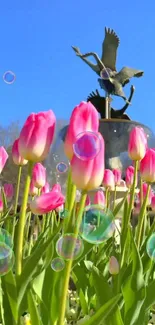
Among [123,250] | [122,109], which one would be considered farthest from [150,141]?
[123,250]

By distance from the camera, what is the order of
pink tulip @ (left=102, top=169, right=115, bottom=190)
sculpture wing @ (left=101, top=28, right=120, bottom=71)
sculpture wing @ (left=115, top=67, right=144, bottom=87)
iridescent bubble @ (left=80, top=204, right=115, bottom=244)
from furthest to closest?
sculpture wing @ (left=115, top=67, right=144, bottom=87) → sculpture wing @ (left=101, top=28, right=120, bottom=71) → pink tulip @ (left=102, top=169, right=115, bottom=190) → iridescent bubble @ (left=80, top=204, right=115, bottom=244)

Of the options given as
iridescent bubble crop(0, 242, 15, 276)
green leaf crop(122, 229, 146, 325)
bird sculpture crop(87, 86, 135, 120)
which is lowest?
green leaf crop(122, 229, 146, 325)

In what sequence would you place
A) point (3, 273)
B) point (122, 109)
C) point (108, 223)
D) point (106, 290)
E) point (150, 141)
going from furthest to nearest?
point (122, 109) < point (150, 141) < point (108, 223) < point (106, 290) < point (3, 273)

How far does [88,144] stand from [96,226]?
0.45 m

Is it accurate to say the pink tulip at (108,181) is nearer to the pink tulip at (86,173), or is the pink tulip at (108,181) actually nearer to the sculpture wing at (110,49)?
the pink tulip at (86,173)

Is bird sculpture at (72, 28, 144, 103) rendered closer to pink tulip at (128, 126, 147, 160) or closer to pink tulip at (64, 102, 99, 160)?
pink tulip at (128, 126, 147, 160)

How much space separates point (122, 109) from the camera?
1289 centimetres

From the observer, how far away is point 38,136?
68 cm

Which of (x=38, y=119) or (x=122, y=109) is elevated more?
(x=122, y=109)

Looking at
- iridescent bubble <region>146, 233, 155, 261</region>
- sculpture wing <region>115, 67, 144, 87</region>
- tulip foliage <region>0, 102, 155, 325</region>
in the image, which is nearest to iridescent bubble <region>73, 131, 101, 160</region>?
tulip foliage <region>0, 102, 155, 325</region>

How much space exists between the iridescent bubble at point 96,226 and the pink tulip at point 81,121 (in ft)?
1.20

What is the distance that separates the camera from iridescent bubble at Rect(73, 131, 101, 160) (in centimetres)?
63

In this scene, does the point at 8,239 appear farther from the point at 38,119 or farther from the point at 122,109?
the point at 122,109

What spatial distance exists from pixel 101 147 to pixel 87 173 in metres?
0.04
